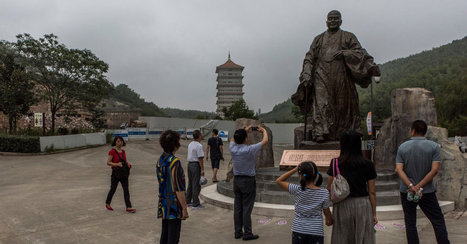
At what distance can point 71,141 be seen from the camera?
21.0m

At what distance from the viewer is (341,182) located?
2.91 meters

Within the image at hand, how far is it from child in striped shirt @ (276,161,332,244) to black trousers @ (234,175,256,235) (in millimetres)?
1500

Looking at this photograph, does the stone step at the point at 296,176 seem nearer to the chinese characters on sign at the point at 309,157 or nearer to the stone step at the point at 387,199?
the chinese characters on sign at the point at 309,157

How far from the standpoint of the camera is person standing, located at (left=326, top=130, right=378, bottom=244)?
296 cm

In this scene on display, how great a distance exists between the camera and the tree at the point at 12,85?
71.4 ft

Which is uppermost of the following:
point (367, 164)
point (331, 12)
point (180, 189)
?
point (331, 12)

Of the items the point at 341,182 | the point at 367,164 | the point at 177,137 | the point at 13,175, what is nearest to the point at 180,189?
the point at 177,137

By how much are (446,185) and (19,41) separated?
2193 cm

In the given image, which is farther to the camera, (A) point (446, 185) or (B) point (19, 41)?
(B) point (19, 41)

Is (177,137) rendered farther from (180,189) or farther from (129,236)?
(129,236)

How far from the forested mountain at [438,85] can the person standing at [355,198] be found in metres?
12.3

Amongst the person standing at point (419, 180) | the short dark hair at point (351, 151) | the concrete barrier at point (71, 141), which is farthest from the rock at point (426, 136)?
the concrete barrier at point (71, 141)

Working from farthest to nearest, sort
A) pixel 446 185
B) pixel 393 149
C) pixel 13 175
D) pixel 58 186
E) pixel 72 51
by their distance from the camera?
pixel 72 51
pixel 13 175
pixel 58 186
pixel 393 149
pixel 446 185

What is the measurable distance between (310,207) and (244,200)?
1640 millimetres
